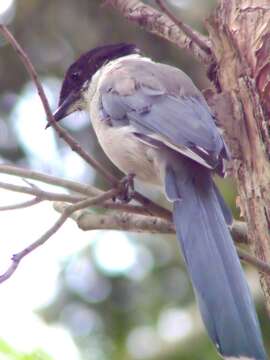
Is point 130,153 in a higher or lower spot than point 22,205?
higher

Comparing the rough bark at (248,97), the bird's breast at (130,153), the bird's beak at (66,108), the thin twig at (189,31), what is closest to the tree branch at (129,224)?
the rough bark at (248,97)

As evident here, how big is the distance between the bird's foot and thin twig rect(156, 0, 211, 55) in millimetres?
481

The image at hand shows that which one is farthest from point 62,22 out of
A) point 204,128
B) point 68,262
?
point 204,128

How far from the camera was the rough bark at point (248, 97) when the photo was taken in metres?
2.78

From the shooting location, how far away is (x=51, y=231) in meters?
2.57

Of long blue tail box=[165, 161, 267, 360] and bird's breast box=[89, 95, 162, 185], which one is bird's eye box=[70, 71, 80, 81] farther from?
long blue tail box=[165, 161, 267, 360]

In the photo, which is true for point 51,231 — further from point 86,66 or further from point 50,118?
point 86,66

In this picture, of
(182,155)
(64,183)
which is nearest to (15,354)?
(64,183)

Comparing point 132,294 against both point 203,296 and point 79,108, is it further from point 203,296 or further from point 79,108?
point 203,296

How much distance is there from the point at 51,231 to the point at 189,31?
835mm

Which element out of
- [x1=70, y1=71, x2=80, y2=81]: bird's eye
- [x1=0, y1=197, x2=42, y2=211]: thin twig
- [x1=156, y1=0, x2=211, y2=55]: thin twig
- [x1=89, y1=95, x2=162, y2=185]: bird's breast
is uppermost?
[x1=70, y1=71, x2=80, y2=81]: bird's eye

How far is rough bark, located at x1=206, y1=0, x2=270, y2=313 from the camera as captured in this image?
2.78 metres

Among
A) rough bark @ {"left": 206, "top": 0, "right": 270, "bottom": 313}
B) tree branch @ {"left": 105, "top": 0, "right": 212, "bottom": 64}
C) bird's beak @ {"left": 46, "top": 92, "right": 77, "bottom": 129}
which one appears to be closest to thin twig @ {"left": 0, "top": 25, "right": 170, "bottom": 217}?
rough bark @ {"left": 206, "top": 0, "right": 270, "bottom": 313}

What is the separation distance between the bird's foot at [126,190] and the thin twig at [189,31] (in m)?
0.48
